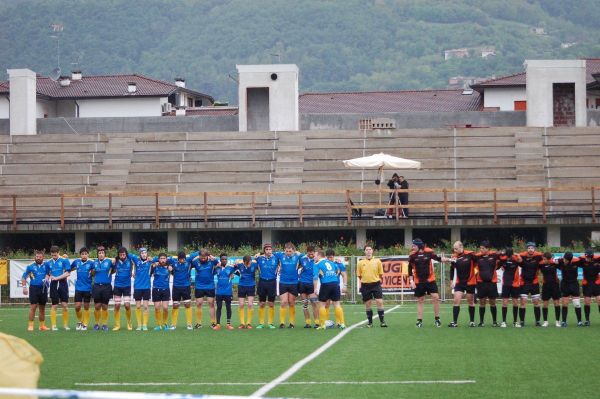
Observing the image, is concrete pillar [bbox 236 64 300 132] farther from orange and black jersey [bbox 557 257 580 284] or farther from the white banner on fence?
orange and black jersey [bbox 557 257 580 284]

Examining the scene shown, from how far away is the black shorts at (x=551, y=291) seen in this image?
24.0 meters

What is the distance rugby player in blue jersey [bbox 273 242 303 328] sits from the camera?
80.1 feet

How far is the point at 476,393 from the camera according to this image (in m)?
13.6

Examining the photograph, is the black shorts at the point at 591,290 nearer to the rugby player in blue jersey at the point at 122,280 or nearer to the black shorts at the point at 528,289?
the black shorts at the point at 528,289

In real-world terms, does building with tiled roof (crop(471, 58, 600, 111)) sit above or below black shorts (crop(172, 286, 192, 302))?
above

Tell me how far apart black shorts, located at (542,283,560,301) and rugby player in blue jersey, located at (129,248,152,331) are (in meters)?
8.68

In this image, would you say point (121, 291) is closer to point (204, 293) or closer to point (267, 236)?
point (204, 293)

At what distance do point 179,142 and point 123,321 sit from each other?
20.6 m

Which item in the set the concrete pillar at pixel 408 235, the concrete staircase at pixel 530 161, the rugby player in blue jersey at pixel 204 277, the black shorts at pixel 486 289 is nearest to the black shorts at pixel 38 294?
the rugby player in blue jersey at pixel 204 277

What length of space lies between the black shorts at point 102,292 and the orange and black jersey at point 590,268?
1039 cm

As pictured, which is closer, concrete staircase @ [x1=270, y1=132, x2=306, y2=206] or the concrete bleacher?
the concrete bleacher

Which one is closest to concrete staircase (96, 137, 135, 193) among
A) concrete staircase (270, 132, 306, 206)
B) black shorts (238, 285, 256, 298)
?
concrete staircase (270, 132, 306, 206)

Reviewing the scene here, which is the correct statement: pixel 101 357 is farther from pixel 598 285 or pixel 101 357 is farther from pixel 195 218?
pixel 195 218

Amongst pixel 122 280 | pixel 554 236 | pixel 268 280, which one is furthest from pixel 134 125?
pixel 268 280
